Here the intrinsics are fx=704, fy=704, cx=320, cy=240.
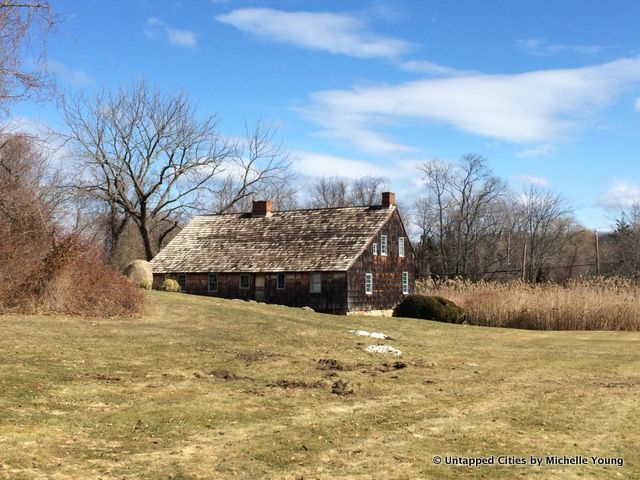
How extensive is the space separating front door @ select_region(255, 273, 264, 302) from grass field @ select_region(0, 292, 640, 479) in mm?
19172

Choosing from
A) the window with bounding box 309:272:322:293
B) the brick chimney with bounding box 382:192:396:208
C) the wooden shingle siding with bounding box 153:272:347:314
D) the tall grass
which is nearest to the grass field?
the tall grass

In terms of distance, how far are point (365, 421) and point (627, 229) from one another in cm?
7384

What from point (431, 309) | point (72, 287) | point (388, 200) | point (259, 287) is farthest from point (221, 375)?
point (388, 200)

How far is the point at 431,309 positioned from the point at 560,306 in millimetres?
7071

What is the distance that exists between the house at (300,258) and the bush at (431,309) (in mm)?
2189

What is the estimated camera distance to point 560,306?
35500mm

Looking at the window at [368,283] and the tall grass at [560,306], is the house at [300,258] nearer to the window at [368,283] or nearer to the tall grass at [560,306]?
the window at [368,283]

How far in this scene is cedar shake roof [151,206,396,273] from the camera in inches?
1635

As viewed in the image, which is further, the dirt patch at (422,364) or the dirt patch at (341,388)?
the dirt patch at (422,364)

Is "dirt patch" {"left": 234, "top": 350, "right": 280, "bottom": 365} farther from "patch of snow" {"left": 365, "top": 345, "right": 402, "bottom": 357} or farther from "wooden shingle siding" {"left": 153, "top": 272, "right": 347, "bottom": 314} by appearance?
"wooden shingle siding" {"left": 153, "top": 272, "right": 347, "bottom": 314}

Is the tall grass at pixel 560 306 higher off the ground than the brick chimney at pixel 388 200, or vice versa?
the brick chimney at pixel 388 200

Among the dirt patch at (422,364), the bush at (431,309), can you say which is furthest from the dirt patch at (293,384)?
the bush at (431,309)

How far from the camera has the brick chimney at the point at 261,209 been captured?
1876 inches

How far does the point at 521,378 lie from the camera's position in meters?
17.3
